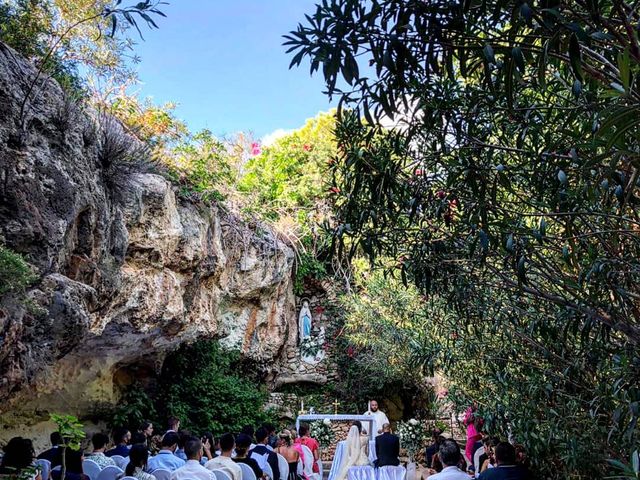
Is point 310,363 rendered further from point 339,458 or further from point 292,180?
point 339,458

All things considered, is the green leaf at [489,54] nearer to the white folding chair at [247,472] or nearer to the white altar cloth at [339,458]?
the white folding chair at [247,472]

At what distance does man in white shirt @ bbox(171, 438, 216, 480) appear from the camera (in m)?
4.63

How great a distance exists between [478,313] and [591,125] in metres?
3.57

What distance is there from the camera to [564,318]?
461 centimetres

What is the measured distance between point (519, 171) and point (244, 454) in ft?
12.5

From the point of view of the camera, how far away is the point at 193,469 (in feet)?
15.3

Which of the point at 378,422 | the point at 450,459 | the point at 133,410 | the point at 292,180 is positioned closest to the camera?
the point at 450,459

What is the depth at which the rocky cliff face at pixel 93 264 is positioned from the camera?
5086mm

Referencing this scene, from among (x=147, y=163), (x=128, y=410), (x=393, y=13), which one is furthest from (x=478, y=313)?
(x=128, y=410)

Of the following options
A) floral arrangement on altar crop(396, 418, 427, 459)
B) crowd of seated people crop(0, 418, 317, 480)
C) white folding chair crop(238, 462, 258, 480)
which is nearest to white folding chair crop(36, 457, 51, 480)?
crowd of seated people crop(0, 418, 317, 480)

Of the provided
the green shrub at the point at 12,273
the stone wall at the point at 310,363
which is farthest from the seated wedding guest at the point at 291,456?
the stone wall at the point at 310,363

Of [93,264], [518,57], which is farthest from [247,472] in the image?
[518,57]

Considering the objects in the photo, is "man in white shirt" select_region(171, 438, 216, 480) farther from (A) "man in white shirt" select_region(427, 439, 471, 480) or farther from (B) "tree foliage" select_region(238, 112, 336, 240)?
(B) "tree foliage" select_region(238, 112, 336, 240)

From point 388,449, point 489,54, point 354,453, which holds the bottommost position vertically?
point 354,453
